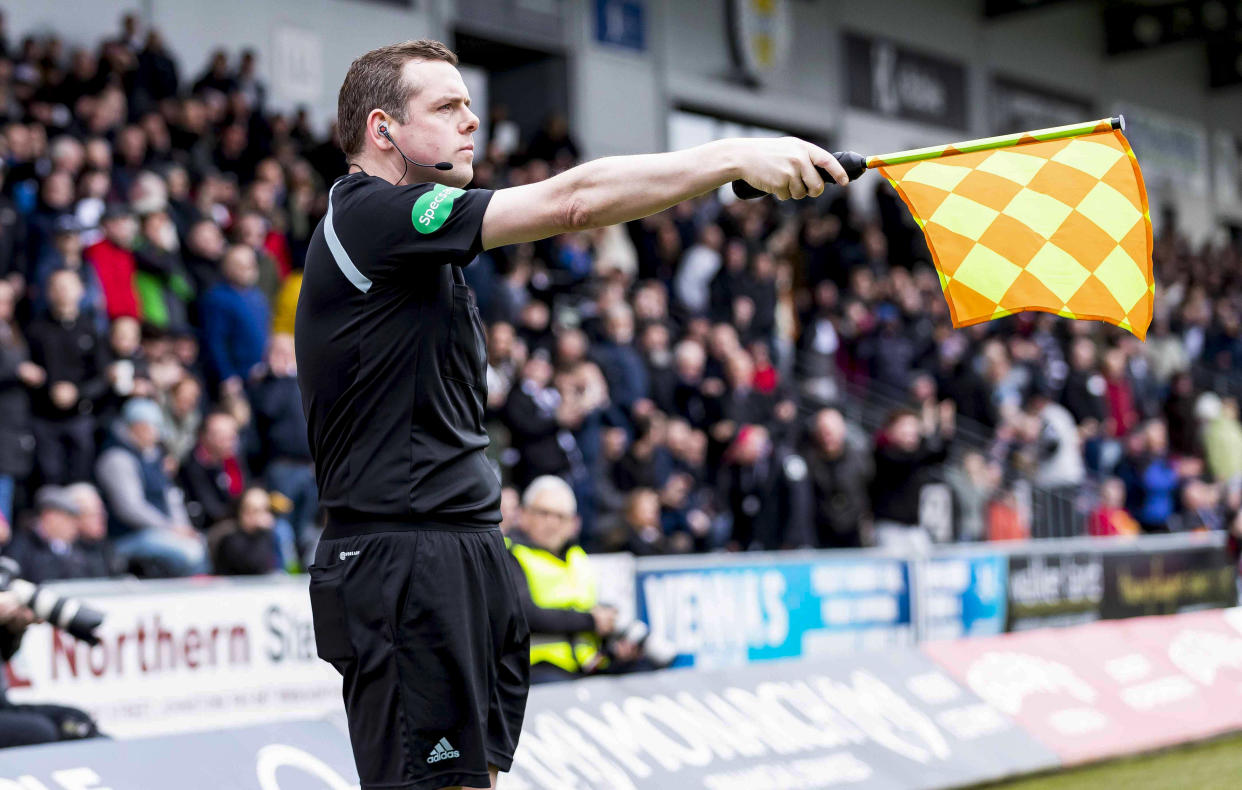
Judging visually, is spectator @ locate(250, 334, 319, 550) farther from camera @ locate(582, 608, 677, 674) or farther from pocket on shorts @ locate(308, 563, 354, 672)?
pocket on shorts @ locate(308, 563, 354, 672)

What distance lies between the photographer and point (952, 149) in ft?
10.9

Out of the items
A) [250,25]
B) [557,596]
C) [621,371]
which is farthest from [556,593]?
[250,25]

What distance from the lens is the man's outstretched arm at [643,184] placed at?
2.85 m

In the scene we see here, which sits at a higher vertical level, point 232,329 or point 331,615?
point 232,329

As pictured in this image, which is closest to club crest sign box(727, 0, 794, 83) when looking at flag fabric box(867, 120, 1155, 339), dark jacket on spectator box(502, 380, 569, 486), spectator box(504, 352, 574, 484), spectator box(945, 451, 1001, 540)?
spectator box(945, 451, 1001, 540)

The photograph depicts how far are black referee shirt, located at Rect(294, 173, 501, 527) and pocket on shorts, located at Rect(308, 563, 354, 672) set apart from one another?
5.1 inches

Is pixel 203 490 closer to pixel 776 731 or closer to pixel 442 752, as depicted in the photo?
pixel 776 731

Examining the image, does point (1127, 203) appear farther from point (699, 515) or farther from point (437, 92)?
point (699, 515)

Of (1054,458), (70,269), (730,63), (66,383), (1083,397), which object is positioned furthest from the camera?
(730,63)

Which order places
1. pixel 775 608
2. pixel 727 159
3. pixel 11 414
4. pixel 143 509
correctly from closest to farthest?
pixel 727 159 < pixel 11 414 < pixel 143 509 < pixel 775 608

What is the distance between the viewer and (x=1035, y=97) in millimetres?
27609

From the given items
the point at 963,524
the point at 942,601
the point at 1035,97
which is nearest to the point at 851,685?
the point at 942,601

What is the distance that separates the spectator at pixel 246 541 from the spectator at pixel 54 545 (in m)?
0.83

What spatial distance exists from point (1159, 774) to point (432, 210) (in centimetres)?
646
